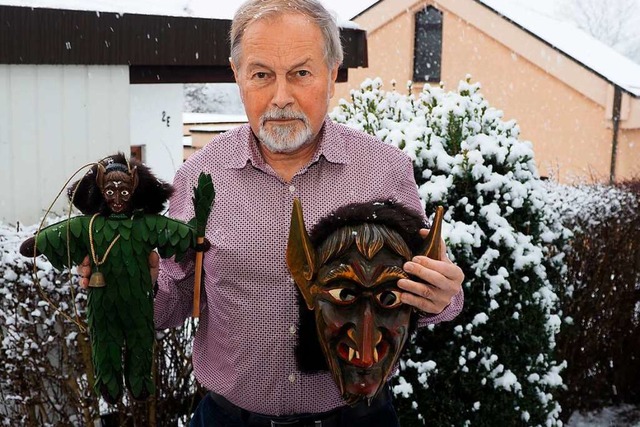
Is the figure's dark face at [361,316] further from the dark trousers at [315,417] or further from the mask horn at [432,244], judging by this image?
the dark trousers at [315,417]

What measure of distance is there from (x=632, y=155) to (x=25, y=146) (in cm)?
1267

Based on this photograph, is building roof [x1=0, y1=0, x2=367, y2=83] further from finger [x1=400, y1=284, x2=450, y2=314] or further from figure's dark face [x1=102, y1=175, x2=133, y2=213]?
finger [x1=400, y1=284, x2=450, y2=314]

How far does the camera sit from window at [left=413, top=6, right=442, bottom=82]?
679 inches

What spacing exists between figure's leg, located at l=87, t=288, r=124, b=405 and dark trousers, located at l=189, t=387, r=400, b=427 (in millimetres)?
548

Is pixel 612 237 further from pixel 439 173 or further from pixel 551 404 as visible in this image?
pixel 439 173

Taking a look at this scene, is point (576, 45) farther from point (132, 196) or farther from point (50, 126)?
point (132, 196)

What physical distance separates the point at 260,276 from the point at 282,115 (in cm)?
54

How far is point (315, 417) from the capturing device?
7.73 feet

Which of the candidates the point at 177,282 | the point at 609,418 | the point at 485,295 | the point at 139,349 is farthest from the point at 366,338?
the point at 609,418

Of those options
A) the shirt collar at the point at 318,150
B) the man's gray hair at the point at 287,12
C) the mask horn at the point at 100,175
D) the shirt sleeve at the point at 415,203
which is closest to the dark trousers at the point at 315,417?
the shirt sleeve at the point at 415,203

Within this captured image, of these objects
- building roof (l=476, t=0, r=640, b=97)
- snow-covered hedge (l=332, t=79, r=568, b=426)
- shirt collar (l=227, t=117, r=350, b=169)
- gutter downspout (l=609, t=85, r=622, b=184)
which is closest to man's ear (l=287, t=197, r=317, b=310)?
shirt collar (l=227, t=117, r=350, b=169)

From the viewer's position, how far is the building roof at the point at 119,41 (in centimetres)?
509

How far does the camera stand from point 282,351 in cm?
235

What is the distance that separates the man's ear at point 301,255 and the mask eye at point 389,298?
0.17 metres
